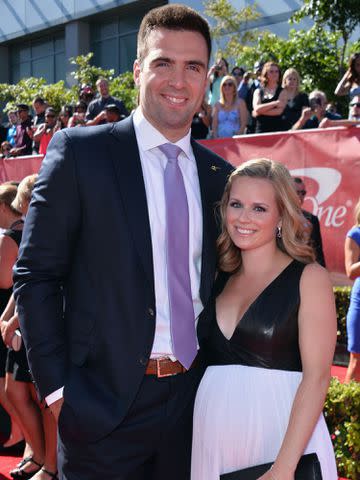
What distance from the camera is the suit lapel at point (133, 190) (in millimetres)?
2521

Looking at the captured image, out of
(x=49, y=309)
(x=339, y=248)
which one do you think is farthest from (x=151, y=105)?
(x=339, y=248)

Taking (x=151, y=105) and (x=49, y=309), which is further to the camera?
(x=151, y=105)

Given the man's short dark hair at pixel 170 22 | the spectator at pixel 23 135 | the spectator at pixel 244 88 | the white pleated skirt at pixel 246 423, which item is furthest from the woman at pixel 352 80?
the spectator at pixel 23 135

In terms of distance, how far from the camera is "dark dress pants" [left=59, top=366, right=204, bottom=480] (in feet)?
8.14

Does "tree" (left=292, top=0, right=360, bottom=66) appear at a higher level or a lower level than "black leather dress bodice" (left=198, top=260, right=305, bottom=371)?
higher

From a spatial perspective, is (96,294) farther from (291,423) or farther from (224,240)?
(291,423)

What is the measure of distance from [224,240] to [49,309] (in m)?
0.80

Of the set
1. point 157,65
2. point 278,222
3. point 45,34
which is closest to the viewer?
point 157,65

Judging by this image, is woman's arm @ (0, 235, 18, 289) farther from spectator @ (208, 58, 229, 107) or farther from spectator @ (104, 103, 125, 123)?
spectator @ (208, 58, 229, 107)

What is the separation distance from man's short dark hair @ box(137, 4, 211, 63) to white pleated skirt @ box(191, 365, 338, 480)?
134 cm

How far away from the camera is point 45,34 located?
31.0 meters

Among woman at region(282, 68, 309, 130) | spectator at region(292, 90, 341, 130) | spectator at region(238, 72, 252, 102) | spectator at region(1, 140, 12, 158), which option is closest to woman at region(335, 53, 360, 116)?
spectator at region(292, 90, 341, 130)

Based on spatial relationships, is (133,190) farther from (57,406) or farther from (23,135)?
(23,135)

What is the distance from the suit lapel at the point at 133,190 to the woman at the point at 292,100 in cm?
655
